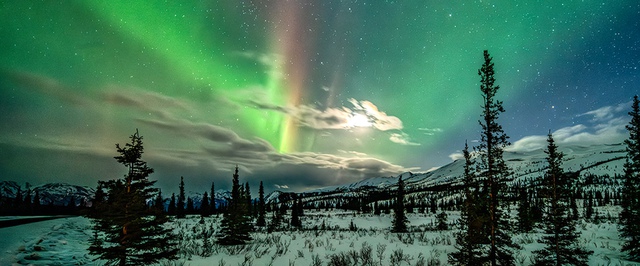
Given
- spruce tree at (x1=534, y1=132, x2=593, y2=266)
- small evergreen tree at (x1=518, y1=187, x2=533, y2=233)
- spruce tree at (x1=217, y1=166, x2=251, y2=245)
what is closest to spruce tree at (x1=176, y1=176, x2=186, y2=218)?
spruce tree at (x1=217, y1=166, x2=251, y2=245)

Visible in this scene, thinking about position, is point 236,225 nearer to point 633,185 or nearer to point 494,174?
point 494,174

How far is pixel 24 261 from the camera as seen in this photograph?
9250mm

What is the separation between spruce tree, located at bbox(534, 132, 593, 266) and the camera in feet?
42.7

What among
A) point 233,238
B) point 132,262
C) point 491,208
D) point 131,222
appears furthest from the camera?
point 233,238

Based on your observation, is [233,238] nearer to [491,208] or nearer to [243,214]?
[243,214]

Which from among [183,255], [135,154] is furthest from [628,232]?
[135,154]

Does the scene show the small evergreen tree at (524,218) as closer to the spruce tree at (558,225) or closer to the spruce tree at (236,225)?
the spruce tree at (558,225)

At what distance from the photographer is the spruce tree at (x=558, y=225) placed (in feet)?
42.7

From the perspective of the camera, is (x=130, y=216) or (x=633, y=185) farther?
(x=633, y=185)

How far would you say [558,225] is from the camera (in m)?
13.6

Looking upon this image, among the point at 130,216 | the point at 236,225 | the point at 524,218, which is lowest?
the point at 524,218

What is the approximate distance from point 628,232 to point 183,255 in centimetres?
2535

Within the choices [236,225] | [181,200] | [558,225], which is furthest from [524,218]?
[181,200]

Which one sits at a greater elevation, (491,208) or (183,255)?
(491,208)
